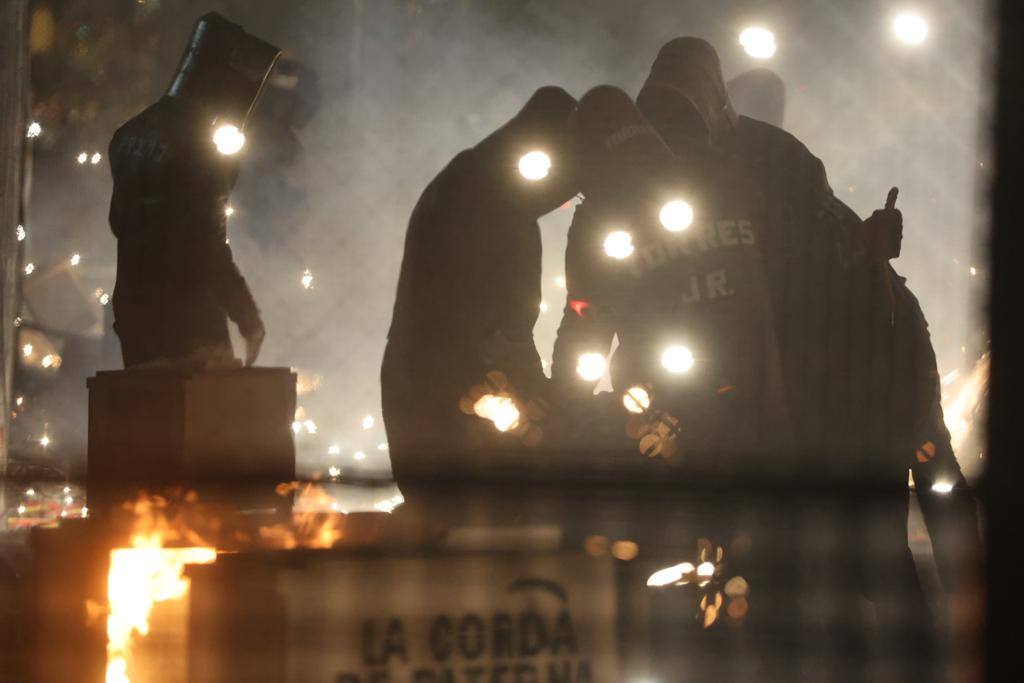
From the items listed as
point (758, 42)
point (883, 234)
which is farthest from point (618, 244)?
point (758, 42)

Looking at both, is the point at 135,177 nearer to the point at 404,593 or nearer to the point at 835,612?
the point at 404,593

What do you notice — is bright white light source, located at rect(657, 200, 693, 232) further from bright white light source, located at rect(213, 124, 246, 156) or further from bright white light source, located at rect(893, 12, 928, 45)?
bright white light source, located at rect(893, 12, 928, 45)

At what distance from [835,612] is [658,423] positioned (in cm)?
56

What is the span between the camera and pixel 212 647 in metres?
1.60

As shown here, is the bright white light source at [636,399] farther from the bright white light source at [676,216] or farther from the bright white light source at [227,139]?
the bright white light source at [227,139]

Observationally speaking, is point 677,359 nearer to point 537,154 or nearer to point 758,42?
point 537,154

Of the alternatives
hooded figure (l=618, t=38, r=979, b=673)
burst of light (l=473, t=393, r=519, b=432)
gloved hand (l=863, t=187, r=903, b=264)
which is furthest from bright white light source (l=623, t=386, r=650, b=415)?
gloved hand (l=863, t=187, r=903, b=264)

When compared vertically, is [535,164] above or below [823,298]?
above

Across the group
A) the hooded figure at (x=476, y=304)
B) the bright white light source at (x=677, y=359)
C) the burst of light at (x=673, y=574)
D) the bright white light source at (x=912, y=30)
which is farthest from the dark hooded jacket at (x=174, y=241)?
the bright white light source at (x=912, y=30)

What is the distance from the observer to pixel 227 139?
2543 mm

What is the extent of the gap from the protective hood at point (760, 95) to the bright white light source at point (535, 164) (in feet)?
3.41

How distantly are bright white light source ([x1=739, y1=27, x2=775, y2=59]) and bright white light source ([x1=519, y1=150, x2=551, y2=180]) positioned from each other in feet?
4.06

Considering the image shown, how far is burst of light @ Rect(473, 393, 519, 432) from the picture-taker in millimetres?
2205

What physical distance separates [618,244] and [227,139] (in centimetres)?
103
